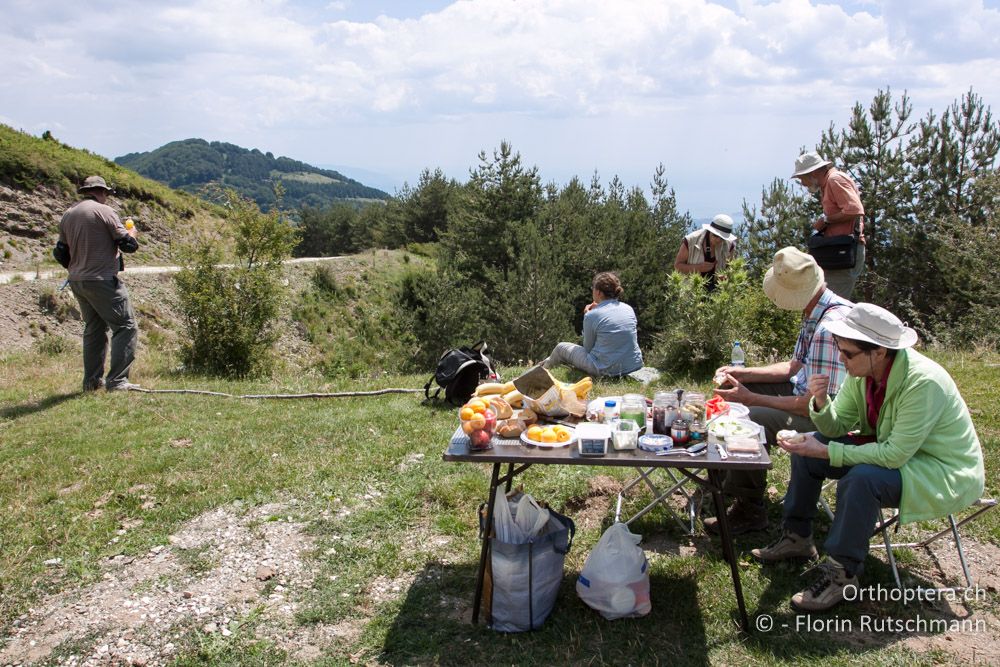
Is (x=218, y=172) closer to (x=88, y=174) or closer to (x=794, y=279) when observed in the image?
(x=88, y=174)

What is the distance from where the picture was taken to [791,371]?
14.0 ft

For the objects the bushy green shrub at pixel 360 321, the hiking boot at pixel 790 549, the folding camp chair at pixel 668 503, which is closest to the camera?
the hiking boot at pixel 790 549

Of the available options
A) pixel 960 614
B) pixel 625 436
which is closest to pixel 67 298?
pixel 625 436

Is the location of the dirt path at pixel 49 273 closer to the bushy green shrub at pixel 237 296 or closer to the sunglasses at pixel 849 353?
the bushy green shrub at pixel 237 296

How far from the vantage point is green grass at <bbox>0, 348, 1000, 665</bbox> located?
3203mm

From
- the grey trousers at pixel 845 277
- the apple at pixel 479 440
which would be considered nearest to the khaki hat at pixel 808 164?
the grey trousers at pixel 845 277

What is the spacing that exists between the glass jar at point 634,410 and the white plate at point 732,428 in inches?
13.4

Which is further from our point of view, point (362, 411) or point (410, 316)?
point (410, 316)

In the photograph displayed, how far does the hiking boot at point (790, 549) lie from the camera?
12.2ft

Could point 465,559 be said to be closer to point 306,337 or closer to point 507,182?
point 306,337

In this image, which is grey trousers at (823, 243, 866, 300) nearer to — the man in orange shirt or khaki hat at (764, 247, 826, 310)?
the man in orange shirt

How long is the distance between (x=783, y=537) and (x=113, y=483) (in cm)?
461

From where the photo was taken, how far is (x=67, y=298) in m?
15.9

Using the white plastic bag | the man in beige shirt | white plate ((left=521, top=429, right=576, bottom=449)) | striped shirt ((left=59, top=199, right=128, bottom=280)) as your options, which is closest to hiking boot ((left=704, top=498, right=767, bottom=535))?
the white plastic bag
